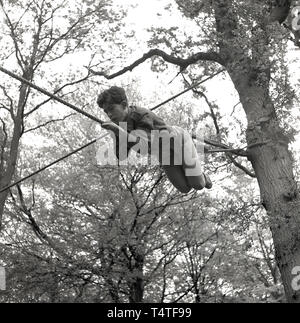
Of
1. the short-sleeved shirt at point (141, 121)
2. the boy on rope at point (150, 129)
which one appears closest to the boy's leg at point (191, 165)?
the boy on rope at point (150, 129)

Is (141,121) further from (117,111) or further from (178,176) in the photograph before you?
(178,176)

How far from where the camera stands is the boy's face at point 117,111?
4.40 metres

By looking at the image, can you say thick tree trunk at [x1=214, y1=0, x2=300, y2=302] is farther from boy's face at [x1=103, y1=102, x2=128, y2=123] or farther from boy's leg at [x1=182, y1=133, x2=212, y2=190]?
boy's face at [x1=103, y1=102, x2=128, y2=123]

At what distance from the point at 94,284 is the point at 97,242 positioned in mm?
1101

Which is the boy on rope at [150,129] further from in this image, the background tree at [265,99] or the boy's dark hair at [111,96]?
the background tree at [265,99]

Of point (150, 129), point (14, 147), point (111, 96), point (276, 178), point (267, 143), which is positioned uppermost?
point (14, 147)

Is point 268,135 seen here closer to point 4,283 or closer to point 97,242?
point 97,242

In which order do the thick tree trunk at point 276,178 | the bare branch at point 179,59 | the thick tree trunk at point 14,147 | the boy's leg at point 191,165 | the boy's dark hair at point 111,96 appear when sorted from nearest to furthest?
1. the boy's dark hair at point 111,96
2. the boy's leg at point 191,165
3. the thick tree trunk at point 276,178
4. the bare branch at point 179,59
5. the thick tree trunk at point 14,147

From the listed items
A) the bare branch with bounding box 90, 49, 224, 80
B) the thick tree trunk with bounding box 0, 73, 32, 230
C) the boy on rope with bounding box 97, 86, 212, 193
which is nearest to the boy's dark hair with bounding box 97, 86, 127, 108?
the boy on rope with bounding box 97, 86, 212, 193

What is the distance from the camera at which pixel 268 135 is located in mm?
6230

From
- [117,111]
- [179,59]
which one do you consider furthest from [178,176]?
[179,59]

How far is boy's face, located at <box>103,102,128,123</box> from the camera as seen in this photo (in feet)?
14.4

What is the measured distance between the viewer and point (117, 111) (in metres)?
4.40

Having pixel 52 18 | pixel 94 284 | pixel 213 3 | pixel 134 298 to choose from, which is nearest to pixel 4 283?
pixel 94 284
